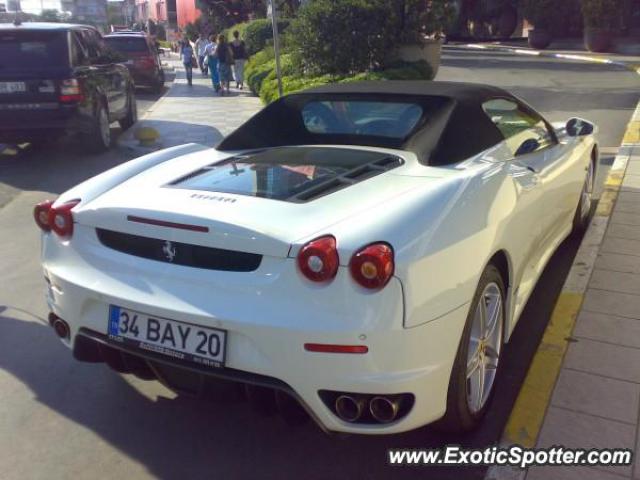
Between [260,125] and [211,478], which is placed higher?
[260,125]

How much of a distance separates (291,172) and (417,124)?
34.4 inches

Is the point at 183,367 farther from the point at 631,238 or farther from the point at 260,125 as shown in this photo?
the point at 631,238

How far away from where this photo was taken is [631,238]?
5.49 meters

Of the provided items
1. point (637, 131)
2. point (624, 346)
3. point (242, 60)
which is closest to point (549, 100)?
point (637, 131)

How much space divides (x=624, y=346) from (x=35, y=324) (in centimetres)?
349

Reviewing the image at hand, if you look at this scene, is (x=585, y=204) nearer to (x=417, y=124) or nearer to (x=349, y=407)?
(x=417, y=124)

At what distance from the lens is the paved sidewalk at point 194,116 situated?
11266mm

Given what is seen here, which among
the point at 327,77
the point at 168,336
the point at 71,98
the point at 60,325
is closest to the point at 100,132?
the point at 71,98

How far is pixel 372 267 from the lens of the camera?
7.90 ft

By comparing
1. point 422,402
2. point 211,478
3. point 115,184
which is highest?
point 115,184

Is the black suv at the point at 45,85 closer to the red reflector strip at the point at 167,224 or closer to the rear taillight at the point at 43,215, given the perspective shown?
the rear taillight at the point at 43,215

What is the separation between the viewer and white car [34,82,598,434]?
2.45m

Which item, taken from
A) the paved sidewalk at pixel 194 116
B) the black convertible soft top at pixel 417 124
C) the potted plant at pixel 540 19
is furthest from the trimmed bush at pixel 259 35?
the black convertible soft top at pixel 417 124

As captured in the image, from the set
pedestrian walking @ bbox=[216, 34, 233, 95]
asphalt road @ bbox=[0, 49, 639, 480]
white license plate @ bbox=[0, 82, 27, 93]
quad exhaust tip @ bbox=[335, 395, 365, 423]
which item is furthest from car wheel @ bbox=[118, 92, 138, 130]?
quad exhaust tip @ bbox=[335, 395, 365, 423]
